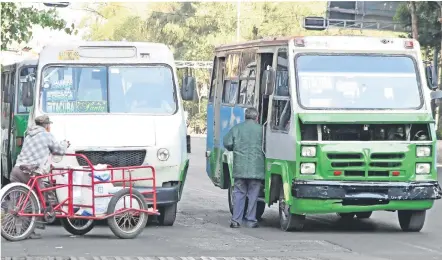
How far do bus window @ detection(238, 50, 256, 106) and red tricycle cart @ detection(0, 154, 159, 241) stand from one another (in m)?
3.52

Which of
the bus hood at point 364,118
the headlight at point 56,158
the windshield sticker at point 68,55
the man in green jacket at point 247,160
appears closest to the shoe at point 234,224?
the man in green jacket at point 247,160

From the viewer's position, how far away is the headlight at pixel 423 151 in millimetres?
16703

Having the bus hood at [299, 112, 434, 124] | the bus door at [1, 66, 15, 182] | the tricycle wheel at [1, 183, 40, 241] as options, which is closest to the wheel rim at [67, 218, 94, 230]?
the tricycle wheel at [1, 183, 40, 241]

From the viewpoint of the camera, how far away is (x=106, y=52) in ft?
59.0

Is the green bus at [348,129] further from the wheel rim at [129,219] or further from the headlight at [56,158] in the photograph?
the headlight at [56,158]

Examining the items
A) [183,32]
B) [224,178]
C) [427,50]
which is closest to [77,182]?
[224,178]

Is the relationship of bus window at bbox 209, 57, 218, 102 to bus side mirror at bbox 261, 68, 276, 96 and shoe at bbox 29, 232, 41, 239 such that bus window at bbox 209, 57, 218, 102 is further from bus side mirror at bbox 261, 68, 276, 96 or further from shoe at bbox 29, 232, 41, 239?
shoe at bbox 29, 232, 41, 239

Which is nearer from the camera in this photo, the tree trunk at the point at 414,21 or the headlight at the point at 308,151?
the headlight at the point at 308,151

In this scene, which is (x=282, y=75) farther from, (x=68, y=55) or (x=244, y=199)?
(x=68, y=55)

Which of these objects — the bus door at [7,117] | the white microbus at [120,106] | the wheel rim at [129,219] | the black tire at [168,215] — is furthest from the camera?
the bus door at [7,117]

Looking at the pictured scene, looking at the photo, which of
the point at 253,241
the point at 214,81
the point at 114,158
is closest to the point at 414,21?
the point at 214,81

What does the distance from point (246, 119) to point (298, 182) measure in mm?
1655

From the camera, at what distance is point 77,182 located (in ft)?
50.8

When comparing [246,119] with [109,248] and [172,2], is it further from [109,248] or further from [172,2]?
[172,2]
